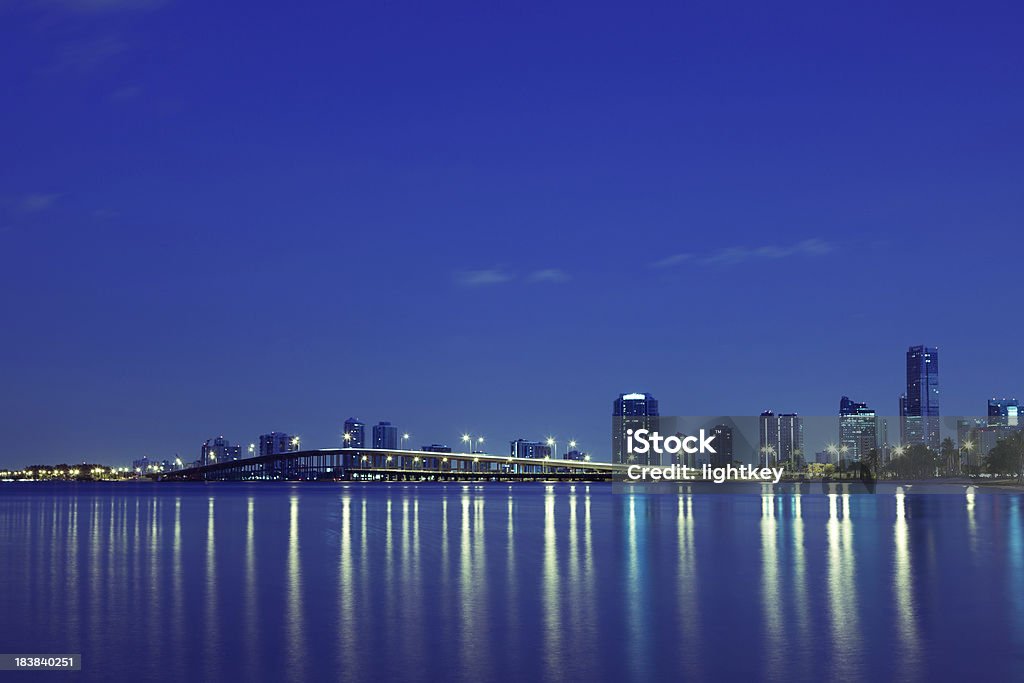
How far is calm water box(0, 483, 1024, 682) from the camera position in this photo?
2061 cm

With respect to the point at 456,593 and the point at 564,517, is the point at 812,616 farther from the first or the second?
the point at 564,517

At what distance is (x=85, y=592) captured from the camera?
32.3 metres

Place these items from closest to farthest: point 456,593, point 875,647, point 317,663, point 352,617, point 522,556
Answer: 1. point 317,663
2. point 875,647
3. point 352,617
4. point 456,593
5. point 522,556

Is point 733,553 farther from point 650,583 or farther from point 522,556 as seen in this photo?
point 650,583

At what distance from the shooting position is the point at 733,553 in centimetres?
→ 4566

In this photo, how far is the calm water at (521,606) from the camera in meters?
20.6

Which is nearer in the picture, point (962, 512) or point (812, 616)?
point (812, 616)

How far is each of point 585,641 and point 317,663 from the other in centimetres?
548

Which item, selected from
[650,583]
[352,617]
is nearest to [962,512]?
[650,583]

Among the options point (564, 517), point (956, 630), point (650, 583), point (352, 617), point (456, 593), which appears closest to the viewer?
point (956, 630)

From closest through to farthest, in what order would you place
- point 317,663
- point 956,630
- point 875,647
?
point 317,663
point 875,647
point 956,630

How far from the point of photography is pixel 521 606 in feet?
93.8

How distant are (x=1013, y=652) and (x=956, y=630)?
2827mm

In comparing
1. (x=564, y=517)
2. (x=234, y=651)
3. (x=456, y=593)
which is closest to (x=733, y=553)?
(x=456, y=593)
